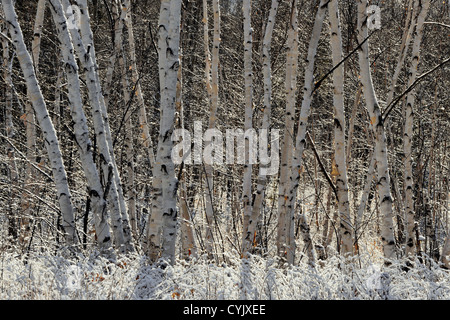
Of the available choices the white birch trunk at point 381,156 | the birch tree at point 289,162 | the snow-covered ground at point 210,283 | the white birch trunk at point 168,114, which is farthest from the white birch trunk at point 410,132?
the white birch trunk at point 168,114

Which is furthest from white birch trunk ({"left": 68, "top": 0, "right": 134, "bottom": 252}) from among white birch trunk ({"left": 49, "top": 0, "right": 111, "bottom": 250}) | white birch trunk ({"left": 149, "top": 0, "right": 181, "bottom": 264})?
white birch trunk ({"left": 149, "top": 0, "right": 181, "bottom": 264})

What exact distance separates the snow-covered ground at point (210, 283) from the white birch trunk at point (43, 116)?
657 mm

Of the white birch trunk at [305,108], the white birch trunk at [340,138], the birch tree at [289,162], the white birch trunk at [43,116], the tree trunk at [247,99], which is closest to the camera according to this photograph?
the white birch trunk at [43,116]

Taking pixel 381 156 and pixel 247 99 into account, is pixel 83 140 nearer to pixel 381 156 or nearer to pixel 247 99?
pixel 247 99

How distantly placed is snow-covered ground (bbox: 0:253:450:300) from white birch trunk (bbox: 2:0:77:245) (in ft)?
2.16

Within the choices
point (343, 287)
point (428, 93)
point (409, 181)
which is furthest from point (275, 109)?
point (343, 287)

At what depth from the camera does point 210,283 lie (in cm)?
389

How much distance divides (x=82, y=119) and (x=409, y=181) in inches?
161

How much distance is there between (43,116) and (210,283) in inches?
95.7

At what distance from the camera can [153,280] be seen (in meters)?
3.98

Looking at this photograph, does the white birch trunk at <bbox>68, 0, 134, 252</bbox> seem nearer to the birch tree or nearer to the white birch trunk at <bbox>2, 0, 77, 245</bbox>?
the white birch trunk at <bbox>2, 0, 77, 245</bbox>

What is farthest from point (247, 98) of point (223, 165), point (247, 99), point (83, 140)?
point (223, 165)

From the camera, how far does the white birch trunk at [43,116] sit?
468 centimetres

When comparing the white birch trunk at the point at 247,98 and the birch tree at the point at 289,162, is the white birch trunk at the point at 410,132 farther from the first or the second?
the white birch trunk at the point at 247,98
